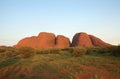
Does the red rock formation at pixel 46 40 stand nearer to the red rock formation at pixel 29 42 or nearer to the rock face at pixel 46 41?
the rock face at pixel 46 41

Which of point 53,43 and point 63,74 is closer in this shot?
point 63,74

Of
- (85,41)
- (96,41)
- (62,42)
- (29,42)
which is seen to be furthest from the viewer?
(29,42)

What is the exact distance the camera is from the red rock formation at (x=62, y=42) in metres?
77.1

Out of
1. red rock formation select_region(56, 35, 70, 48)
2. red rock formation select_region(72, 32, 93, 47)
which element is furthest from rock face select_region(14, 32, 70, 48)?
red rock formation select_region(72, 32, 93, 47)

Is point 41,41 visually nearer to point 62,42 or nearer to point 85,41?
A: point 62,42

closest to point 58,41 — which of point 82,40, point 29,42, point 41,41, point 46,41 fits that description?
point 46,41

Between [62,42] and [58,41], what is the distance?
1.35m

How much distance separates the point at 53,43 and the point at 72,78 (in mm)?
63150

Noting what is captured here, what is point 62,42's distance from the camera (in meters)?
77.7

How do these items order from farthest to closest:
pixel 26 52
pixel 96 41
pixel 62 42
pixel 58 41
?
pixel 58 41 → pixel 62 42 → pixel 96 41 → pixel 26 52

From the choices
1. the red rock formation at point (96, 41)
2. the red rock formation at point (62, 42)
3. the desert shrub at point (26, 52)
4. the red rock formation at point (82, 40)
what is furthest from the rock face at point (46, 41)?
the desert shrub at point (26, 52)

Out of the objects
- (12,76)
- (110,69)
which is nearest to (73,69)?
(110,69)

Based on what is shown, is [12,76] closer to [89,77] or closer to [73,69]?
[73,69]

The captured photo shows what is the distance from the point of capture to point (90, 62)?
22.2 meters
